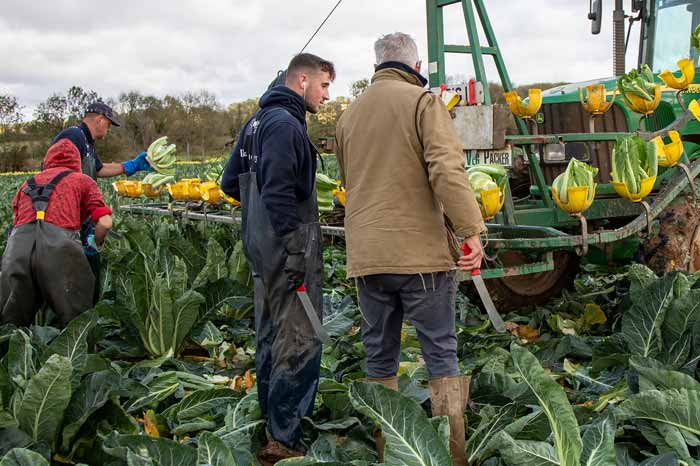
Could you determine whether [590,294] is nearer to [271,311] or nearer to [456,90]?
[456,90]

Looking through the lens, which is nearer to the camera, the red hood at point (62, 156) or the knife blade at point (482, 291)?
the knife blade at point (482, 291)

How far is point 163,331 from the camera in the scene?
4.58 meters

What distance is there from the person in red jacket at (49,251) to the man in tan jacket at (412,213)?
209cm

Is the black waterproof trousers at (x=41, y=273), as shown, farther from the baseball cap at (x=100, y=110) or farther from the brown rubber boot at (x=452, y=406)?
the brown rubber boot at (x=452, y=406)

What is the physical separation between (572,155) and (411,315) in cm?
341

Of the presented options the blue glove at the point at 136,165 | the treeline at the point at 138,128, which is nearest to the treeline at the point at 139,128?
the treeline at the point at 138,128

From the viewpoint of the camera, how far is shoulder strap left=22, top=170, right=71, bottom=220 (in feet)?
14.1

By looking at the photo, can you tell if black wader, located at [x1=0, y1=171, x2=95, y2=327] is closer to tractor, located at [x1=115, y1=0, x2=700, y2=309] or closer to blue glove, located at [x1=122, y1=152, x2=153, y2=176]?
tractor, located at [x1=115, y1=0, x2=700, y2=309]

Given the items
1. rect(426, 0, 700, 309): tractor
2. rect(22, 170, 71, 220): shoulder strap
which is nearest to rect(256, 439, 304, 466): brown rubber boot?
rect(426, 0, 700, 309): tractor

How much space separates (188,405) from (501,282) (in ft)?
8.66

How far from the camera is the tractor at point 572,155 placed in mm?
4727

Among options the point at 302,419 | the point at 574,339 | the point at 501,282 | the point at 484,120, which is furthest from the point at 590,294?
the point at 302,419

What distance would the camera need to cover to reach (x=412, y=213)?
2998mm

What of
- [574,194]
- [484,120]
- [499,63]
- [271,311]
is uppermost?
[499,63]
